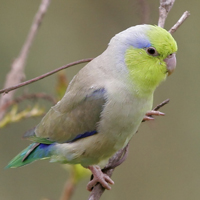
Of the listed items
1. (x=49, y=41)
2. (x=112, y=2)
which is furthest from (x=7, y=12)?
(x=112, y=2)

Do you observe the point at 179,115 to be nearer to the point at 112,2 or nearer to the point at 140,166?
the point at 140,166

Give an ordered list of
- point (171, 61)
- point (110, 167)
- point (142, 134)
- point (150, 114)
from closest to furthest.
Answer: point (171, 61) → point (110, 167) → point (150, 114) → point (142, 134)

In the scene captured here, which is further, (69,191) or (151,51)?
(151,51)

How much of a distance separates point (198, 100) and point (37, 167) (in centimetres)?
223

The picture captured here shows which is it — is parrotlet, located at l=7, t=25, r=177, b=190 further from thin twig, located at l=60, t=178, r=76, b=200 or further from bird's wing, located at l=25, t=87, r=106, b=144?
thin twig, located at l=60, t=178, r=76, b=200

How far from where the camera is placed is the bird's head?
3.37 m

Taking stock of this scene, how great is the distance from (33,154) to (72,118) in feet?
1.51

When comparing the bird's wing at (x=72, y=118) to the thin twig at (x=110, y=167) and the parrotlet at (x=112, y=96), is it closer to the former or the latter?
the parrotlet at (x=112, y=96)

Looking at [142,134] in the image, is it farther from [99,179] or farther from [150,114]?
[99,179]

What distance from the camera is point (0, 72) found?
6.46m

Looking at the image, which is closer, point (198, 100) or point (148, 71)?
point (148, 71)

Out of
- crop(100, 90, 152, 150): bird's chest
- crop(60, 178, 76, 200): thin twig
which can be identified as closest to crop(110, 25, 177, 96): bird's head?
crop(100, 90, 152, 150): bird's chest

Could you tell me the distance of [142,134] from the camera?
6340 millimetres

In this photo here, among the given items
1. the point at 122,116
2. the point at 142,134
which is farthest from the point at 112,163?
the point at 142,134
